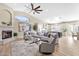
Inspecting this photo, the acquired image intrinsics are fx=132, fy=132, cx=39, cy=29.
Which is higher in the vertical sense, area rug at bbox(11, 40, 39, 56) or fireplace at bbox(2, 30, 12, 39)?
fireplace at bbox(2, 30, 12, 39)

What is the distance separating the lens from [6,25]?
3.34m

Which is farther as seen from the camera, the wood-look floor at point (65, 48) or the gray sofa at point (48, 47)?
the gray sofa at point (48, 47)

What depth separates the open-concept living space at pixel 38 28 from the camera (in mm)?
3242

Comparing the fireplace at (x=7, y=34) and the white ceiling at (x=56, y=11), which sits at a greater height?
the white ceiling at (x=56, y=11)

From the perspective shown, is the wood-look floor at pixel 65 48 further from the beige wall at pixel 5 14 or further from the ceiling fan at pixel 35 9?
the ceiling fan at pixel 35 9

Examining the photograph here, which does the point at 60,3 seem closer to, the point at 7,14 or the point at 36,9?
the point at 36,9

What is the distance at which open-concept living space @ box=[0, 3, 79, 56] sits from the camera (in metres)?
3.24

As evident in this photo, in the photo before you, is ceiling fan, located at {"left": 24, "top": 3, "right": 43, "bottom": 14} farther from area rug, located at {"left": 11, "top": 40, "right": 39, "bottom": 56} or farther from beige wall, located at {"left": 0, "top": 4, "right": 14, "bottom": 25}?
area rug, located at {"left": 11, "top": 40, "right": 39, "bottom": 56}

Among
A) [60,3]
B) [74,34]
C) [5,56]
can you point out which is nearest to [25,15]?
[60,3]

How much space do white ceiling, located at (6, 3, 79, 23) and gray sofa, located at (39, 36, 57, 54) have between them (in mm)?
533

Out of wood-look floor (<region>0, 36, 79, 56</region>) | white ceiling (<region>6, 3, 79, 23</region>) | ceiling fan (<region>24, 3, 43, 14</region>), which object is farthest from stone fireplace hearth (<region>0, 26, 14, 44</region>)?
ceiling fan (<region>24, 3, 43, 14</region>)

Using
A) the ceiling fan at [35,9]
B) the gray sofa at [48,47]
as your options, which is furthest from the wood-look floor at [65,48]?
the ceiling fan at [35,9]

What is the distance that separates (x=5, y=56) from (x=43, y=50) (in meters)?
0.96

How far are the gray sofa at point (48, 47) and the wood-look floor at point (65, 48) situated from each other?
0.11 metres
